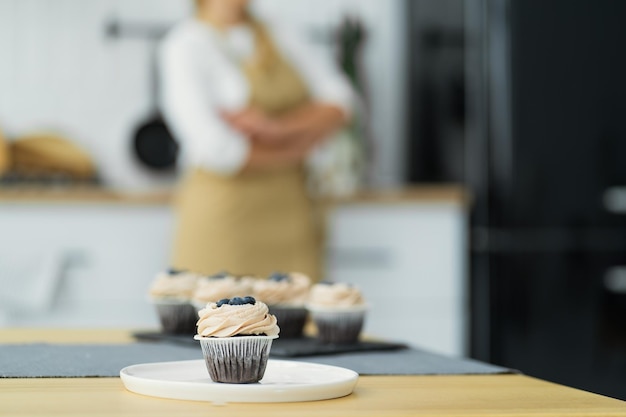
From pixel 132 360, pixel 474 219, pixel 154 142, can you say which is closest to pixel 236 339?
pixel 132 360

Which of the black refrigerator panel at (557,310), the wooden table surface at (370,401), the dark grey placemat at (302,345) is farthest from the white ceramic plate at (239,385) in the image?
the black refrigerator panel at (557,310)

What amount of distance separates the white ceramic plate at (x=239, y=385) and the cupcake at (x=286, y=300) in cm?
44

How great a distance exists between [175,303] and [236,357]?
2.09 feet

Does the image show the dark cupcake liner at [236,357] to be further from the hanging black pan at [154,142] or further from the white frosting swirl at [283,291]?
the hanging black pan at [154,142]

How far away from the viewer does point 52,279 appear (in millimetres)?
3408

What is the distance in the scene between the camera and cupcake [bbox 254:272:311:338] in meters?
1.59

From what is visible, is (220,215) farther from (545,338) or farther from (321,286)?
(321,286)

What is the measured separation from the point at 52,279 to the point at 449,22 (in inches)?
62.2

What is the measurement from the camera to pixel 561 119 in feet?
11.9

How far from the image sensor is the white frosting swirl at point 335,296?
154 cm

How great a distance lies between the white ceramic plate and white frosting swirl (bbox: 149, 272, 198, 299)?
0.51 meters

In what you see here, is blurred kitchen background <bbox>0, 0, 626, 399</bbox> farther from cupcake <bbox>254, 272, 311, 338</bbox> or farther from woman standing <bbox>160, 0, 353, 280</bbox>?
cupcake <bbox>254, 272, 311, 338</bbox>

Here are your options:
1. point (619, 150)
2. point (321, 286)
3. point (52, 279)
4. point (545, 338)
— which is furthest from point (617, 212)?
point (321, 286)

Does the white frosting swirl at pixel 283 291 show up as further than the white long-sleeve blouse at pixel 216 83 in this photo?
No
